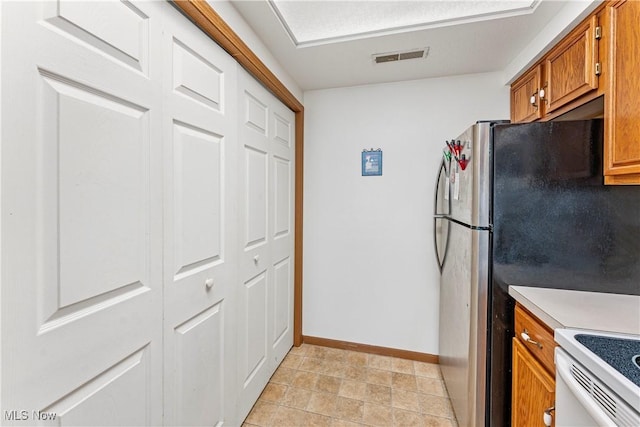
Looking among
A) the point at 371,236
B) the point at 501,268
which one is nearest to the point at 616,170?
the point at 501,268

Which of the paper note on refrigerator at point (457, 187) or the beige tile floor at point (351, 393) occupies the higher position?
the paper note on refrigerator at point (457, 187)

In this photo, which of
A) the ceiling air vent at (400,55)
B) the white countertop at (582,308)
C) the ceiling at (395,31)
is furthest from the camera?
the ceiling air vent at (400,55)

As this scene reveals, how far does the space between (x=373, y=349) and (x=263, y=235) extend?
4.66 feet

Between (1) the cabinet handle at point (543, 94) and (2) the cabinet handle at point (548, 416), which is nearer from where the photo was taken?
(2) the cabinet handle at point (548, 416)

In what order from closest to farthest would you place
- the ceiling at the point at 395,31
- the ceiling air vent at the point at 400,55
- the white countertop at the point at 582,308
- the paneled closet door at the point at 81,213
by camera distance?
the paneled closet door at the point at 81,213 → the white countertop at the point at 582,308 → the ceiling at the point at 395,31 → the ceiling air vent at the point at 400,55

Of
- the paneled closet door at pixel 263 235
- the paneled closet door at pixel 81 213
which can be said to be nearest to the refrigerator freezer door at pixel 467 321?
the paneled closet door at pixel 263 235

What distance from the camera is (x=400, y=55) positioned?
1.89 m

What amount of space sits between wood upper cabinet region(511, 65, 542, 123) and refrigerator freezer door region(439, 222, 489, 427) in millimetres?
891

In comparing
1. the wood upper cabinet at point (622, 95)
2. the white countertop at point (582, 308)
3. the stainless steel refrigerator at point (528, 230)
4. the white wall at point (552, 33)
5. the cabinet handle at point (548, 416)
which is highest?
the white wall at point (552, 33)

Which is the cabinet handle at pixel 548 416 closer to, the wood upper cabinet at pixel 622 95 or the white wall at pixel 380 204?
the wood upper cabinet at pixel 622 95

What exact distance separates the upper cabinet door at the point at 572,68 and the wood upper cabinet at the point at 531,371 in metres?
1.10

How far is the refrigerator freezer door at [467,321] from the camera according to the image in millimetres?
1328

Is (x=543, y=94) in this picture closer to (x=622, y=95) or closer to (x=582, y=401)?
A: (x=622, y=95)

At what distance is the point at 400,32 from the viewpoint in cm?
163
